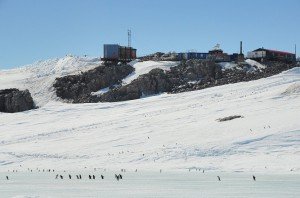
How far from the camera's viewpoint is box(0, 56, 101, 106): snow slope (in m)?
69.2

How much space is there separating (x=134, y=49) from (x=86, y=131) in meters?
45.8

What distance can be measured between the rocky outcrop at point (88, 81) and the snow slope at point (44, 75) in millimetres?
1639

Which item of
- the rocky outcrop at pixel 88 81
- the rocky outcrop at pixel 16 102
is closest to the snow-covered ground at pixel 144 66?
the rocky outcrop at pixel 88 81

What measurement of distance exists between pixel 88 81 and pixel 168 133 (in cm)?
3356

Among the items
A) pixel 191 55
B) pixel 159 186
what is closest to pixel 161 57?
pixel 191 55

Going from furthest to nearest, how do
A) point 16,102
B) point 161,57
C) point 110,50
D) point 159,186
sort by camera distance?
point 161,57 < point 110,50 < point 16,102 < point 159,186

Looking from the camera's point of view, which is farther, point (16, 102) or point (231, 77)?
point (231, 77)

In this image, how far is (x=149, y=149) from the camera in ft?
119

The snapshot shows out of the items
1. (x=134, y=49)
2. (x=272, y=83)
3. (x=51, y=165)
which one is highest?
(x=134, y=49)

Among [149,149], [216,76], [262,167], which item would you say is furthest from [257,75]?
[262,167]

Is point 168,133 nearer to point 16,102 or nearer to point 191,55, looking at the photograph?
point 16,102

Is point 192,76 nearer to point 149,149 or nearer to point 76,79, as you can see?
point 76,79

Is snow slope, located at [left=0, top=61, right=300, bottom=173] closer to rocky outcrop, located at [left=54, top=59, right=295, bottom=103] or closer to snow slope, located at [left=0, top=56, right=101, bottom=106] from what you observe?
rocky outcrop, located at [left=54, top=59, right=295, bottom=103]

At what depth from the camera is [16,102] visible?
62969 mm
